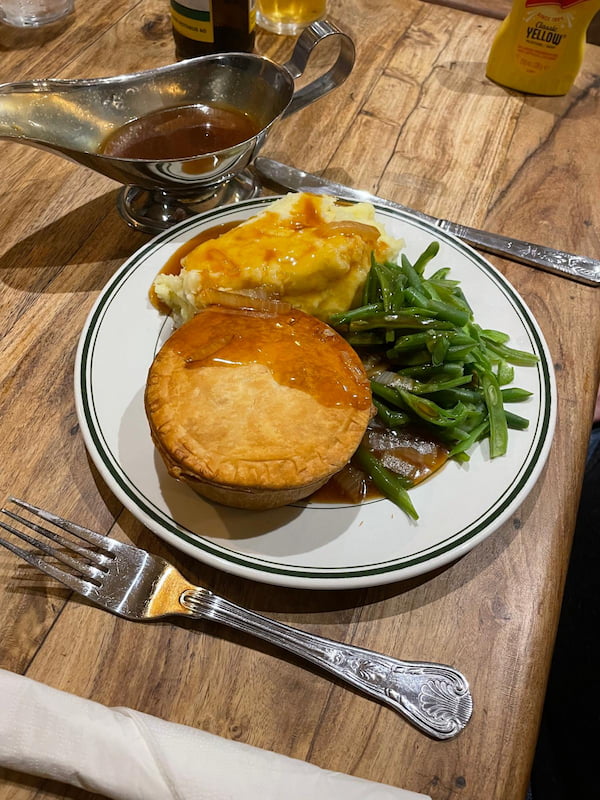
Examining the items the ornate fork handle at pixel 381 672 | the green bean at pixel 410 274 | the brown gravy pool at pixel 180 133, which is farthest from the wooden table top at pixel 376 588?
the green bean at pixel 410 274

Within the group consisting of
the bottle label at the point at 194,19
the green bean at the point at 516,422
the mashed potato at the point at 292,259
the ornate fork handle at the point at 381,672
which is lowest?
the ornate fork handle at the point at 381,672

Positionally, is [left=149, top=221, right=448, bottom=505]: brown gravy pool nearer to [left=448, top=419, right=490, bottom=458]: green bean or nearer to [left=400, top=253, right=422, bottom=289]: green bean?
[left=448, top=419, right=490, bottom=458]: green bean

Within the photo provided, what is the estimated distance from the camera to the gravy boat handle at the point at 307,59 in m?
2.47

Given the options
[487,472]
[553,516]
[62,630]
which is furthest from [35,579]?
[553,516]

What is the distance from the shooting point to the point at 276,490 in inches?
58.7

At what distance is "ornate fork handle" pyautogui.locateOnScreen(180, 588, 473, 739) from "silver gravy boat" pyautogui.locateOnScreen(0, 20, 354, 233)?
1508 millimetres

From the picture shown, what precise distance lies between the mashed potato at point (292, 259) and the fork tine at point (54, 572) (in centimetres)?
84

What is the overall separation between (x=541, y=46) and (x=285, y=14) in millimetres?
1341

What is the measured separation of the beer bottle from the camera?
2.77 m

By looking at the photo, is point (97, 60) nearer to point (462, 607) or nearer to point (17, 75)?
point (17, 75)

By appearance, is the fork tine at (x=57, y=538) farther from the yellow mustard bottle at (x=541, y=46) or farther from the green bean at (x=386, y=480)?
the yellow mustard bottle at (x=541, y=46)

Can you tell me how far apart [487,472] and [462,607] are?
37 centimetres

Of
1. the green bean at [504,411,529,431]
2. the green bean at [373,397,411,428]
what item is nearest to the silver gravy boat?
the green bean at [373,397,411,428]

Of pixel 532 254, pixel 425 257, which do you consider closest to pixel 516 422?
pixel 425 257
